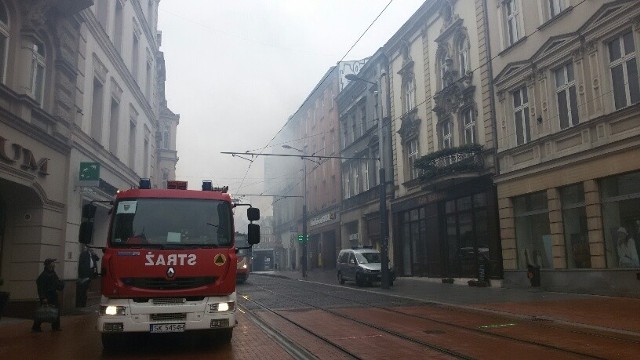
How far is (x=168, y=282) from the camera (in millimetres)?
8641

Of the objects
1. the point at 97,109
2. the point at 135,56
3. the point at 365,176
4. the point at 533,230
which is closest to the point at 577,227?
the point at 533,230

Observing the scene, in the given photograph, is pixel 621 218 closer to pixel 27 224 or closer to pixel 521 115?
pixel 521 115

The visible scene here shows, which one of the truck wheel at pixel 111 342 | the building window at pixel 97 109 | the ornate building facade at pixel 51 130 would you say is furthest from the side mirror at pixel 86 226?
the building window at pixel 97 109

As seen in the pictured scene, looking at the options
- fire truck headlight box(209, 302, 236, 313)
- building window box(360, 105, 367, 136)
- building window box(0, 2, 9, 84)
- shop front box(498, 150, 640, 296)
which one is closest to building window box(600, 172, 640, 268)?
shop front box(498, 150, 640, 296)

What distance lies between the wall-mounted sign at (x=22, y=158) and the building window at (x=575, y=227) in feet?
53.4

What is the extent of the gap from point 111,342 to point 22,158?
6.46 metres

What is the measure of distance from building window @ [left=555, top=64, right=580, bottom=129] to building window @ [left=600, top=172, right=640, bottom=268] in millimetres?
2530

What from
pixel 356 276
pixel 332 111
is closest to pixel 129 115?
pixel 356 276

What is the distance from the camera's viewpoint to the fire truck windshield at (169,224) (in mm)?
8969

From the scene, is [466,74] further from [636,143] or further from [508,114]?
[636,143]

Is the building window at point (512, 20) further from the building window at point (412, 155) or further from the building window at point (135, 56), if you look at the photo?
the building window at point (135, 56)

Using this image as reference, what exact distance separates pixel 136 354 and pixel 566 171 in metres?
15.0

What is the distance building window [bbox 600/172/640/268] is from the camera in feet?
51.3

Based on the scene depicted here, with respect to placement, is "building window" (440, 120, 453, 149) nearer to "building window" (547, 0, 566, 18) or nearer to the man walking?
"building window" (547, 0, 566, 18)
